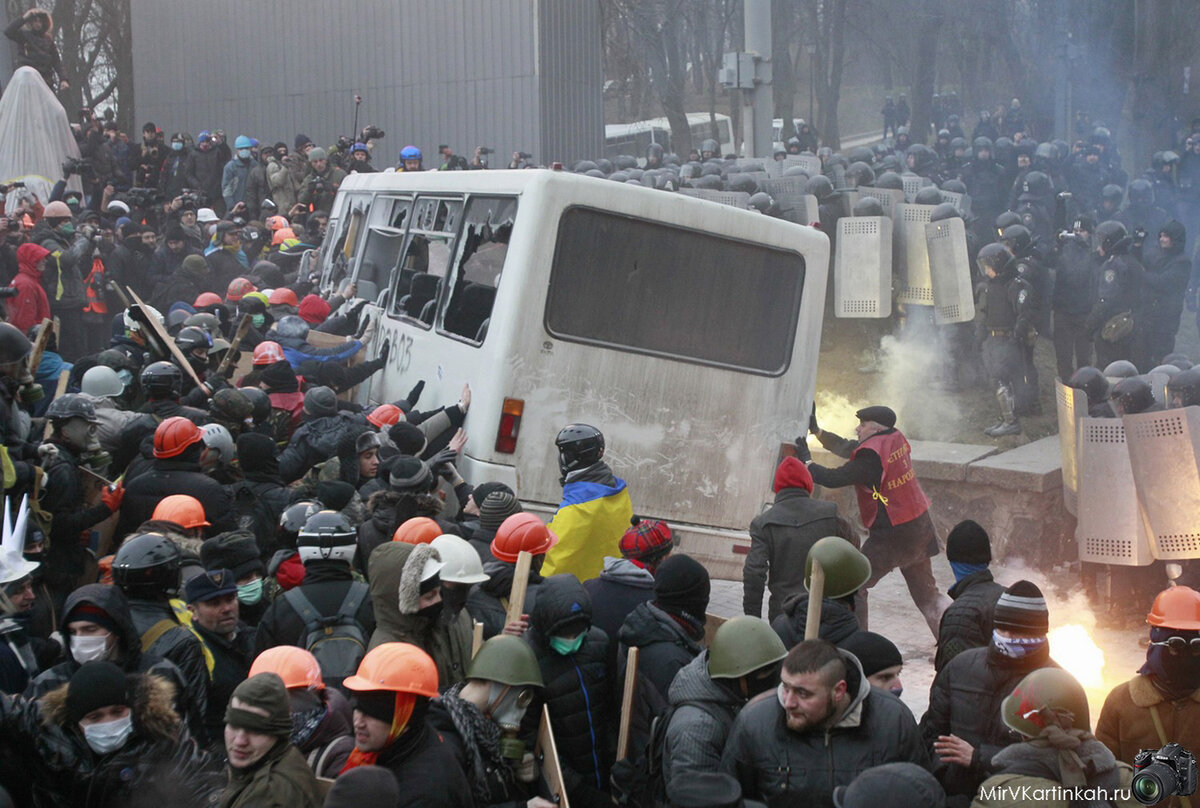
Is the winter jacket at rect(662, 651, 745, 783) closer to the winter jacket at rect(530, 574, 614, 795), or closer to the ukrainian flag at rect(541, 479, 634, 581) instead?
the winter jacket at rect(530, 574, 614, 795)

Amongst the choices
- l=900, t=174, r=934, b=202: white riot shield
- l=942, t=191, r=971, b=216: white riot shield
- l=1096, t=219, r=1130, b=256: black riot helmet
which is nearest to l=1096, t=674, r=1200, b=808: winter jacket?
l=1096, t=219, r=1130, b=256: black riot helmet

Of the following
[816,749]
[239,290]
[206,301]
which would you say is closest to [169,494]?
[816,749]

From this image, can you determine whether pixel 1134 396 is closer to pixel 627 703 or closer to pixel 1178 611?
pixel 1178 611

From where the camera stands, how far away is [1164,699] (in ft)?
13.2

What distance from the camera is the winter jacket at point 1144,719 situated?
3984mm

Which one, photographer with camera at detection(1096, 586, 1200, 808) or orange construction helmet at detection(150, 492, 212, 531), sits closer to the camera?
photographer with camera at detection(1096, 586, 1200, 808)

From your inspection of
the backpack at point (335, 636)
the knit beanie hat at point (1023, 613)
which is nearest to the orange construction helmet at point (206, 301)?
the backpack at point (335, 636)

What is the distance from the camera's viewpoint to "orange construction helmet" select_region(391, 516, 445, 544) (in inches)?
191

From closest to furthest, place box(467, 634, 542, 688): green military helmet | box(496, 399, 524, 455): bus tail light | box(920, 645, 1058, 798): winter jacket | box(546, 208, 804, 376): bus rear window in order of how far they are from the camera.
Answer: box(467, 634, 542, 688): green military helmet, box(920, 645, 1058, 798): winter jacket, box(496, 399, 524, 455): bus tail light, box(546, 208, 804, 376): bus rear window

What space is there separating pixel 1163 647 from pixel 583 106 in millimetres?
18212

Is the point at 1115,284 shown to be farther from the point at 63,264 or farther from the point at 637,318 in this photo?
the point at 63,264

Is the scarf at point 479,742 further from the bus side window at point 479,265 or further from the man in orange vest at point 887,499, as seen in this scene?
the man in orange vest at point 887,499

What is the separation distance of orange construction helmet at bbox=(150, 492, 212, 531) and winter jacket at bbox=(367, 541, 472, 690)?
112 cm

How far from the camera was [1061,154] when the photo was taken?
68.1 ft
